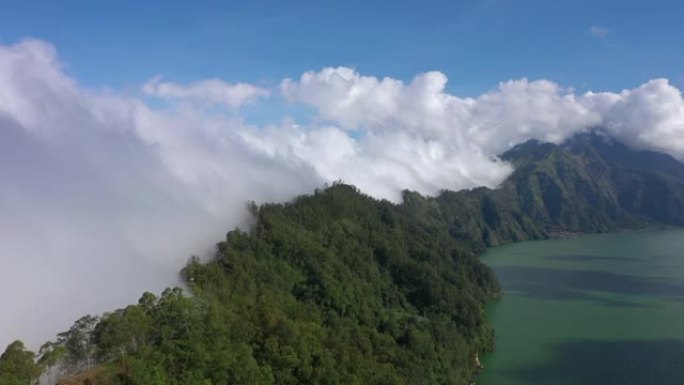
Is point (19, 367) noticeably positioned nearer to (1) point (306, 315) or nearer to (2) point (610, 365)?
(1) point (306, 315)

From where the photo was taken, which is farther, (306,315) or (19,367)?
(306,315)

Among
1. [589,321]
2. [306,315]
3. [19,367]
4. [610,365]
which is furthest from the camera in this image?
[589,321]

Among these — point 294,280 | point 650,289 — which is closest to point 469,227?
point 650,289

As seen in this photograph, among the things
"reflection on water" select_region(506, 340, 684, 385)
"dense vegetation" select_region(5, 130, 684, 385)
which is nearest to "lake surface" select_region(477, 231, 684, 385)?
"reflection on water" select_region(506, 340, 684, 385)

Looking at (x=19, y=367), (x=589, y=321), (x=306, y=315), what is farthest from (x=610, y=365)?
(x=19, y=367)

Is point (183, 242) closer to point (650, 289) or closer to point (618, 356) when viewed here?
point (618, 356)

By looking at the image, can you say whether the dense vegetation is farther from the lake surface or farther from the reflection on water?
the reflection on water

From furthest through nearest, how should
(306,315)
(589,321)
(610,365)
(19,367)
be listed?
(589,321) < (610,365) < (306,315) < (19,367)

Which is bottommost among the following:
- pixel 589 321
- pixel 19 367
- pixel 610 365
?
pixel 610 365
